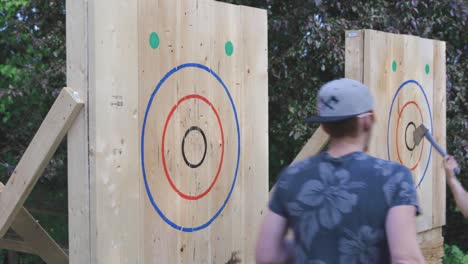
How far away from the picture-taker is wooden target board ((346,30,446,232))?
4.97m

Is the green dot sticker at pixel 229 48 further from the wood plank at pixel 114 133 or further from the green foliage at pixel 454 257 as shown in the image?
the green foliage at pixel 454 257

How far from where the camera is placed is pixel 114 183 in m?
3.13

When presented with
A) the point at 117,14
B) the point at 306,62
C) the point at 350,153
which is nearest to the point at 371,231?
the point at 350,153

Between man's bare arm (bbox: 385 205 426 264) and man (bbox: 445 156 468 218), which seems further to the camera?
man (bbox: 445 156 468 218)

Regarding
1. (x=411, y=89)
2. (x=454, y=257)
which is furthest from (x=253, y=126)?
(x=454, y=257)

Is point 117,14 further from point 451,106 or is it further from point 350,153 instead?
point 451,106

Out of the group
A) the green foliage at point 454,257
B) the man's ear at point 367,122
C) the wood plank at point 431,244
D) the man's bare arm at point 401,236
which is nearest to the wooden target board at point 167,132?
the man's ear at point 367,122

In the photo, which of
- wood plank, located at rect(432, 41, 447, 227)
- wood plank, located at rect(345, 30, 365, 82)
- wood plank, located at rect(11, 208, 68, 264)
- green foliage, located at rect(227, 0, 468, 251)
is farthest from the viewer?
green foliage, located at rect(227, 0, 468, 251)

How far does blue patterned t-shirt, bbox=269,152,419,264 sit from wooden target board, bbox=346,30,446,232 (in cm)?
300

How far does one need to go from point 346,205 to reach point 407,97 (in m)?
3.77

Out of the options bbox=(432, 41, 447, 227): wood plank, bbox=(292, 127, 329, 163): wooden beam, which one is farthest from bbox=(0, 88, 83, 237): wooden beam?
bbox=(432, 41, 447, 227): wood plank

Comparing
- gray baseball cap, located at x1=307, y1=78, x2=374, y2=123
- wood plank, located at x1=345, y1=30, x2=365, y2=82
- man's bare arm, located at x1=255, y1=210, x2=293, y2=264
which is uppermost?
wood plank, located at x1=345, y1=30, x2=365, y2=82

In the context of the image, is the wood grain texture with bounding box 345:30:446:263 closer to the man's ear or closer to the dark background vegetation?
the dark background vegetation

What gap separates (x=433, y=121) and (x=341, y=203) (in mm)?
4306
